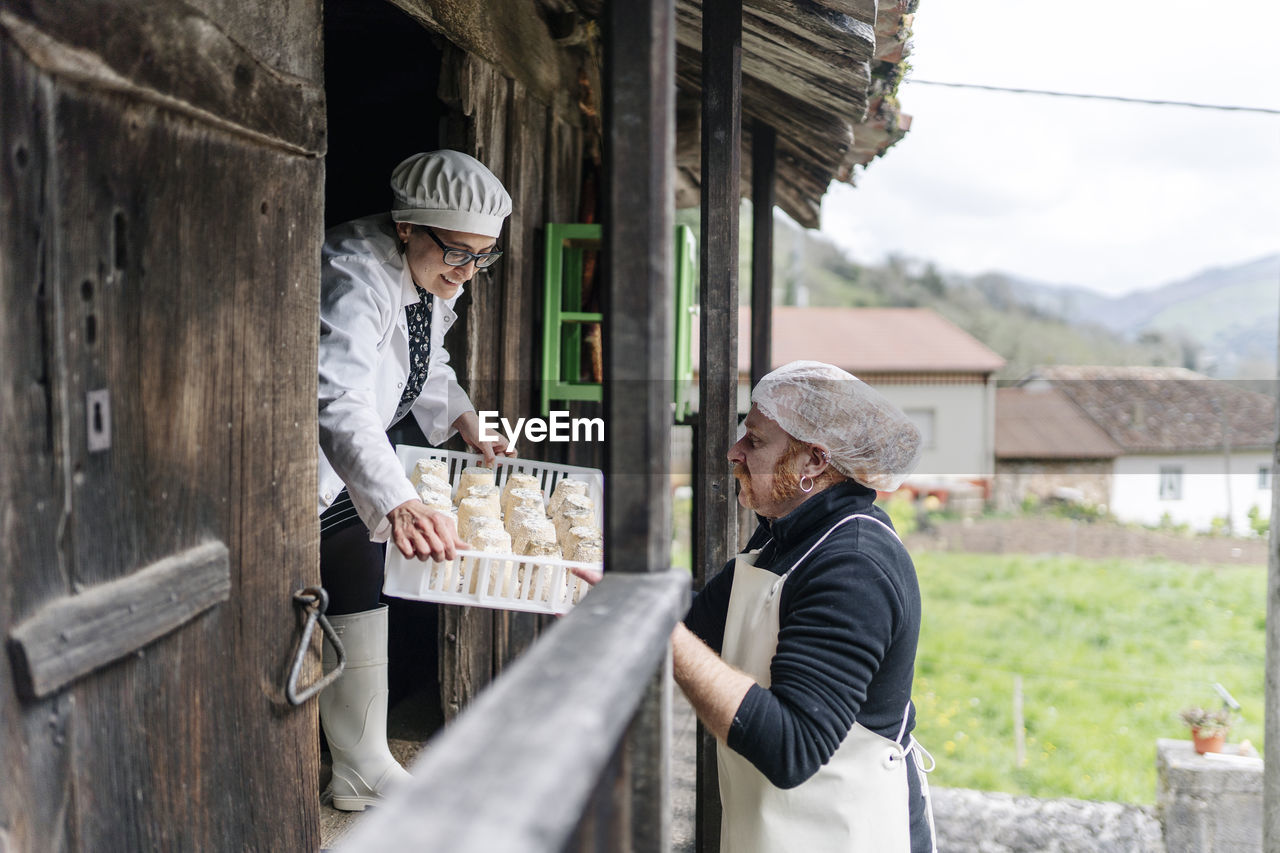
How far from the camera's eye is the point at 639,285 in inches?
50.2

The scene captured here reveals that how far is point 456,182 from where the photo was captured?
2.56 meters

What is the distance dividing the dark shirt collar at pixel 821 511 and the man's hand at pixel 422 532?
0.71 meters

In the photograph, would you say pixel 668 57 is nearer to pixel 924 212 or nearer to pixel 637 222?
pixel 637 222

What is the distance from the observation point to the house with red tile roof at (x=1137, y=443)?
1388 inches

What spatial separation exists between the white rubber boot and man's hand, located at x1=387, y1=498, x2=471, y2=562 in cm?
78

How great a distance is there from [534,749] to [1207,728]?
21.1ft

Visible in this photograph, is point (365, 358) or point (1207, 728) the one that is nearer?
point (365, 358)

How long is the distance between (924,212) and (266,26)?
375ft

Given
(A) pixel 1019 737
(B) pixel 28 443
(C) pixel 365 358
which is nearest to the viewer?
(B) pixel 28 443

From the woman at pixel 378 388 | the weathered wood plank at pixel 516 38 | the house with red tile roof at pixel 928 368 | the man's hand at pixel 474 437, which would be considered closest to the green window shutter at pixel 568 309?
the weathered wood plank at pixel 516 38

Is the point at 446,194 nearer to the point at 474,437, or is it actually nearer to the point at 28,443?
the point at 474,437

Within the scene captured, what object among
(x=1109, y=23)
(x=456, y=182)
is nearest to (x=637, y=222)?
(x=456, y=182)

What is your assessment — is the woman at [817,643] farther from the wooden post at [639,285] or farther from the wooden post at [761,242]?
the wooden post at [761,242]

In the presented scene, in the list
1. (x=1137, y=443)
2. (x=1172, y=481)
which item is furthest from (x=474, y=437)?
(x=1172, y=481)
